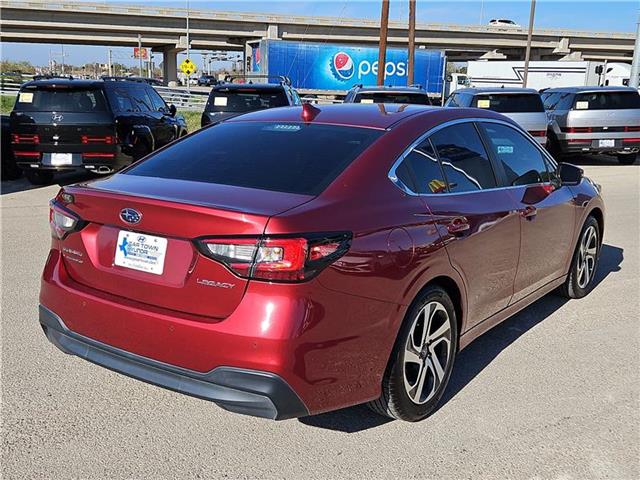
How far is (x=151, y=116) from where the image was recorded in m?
12.5

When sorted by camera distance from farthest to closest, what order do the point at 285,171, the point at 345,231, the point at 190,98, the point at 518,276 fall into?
the point at 190,98 < the point at 518,276 < the point at 285,171 < the point at 345,231

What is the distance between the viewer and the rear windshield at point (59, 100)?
1035 centimetres

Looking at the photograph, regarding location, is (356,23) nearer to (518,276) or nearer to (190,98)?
(190,98)

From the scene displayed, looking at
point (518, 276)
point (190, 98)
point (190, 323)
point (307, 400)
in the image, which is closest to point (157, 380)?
point (190, 323)

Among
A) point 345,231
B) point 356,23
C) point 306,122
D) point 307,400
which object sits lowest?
point 307,400

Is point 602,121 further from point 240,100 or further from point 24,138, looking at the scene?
point 24,138

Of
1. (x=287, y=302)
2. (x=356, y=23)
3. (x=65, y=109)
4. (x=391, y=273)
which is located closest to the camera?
(x=287, y=302)

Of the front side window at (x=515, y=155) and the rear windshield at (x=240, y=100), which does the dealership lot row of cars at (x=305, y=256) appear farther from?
the rear windshield at (x=240, y=100)

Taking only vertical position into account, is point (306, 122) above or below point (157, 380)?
above

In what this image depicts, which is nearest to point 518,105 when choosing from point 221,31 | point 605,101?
point 605,101

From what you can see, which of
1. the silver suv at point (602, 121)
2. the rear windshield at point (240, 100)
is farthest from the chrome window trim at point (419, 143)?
the silver suv at point (602, 121)

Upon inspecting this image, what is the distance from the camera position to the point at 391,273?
120 inches

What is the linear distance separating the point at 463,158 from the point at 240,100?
10350 mm

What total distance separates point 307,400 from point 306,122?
5.75 ft
